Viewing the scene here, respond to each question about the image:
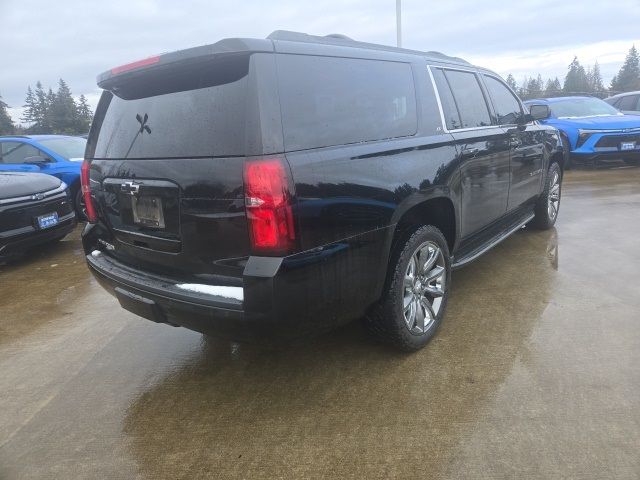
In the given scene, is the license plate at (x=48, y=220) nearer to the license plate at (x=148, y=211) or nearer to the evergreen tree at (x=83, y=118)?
the license plate at (x=148, y=211)

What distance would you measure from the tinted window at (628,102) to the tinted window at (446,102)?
38.6ft

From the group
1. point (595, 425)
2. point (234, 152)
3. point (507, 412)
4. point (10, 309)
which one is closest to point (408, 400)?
point (507, 412)

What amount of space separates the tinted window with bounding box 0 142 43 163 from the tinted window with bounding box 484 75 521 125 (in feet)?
23.3

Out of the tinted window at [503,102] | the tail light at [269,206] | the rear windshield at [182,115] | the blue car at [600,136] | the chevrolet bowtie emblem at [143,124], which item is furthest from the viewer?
the blue car at [600,136]

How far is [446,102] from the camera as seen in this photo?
3465mm

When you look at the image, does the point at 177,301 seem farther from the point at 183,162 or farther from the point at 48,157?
the point at 48,157

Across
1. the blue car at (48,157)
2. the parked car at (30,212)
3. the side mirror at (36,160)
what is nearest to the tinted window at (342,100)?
the parked car at (30,212)

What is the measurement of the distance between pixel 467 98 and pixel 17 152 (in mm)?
7679

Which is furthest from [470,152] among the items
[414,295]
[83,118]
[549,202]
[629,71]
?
[629,71]

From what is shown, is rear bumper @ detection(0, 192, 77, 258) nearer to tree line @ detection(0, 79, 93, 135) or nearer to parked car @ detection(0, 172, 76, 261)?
parked car @ detection(0, 172, 76, 261)

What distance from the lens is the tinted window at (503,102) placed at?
14.2ft

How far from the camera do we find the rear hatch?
224cm

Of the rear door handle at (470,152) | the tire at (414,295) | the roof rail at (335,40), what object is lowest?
the tire at (414,295)

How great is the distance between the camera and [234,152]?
2223mm
